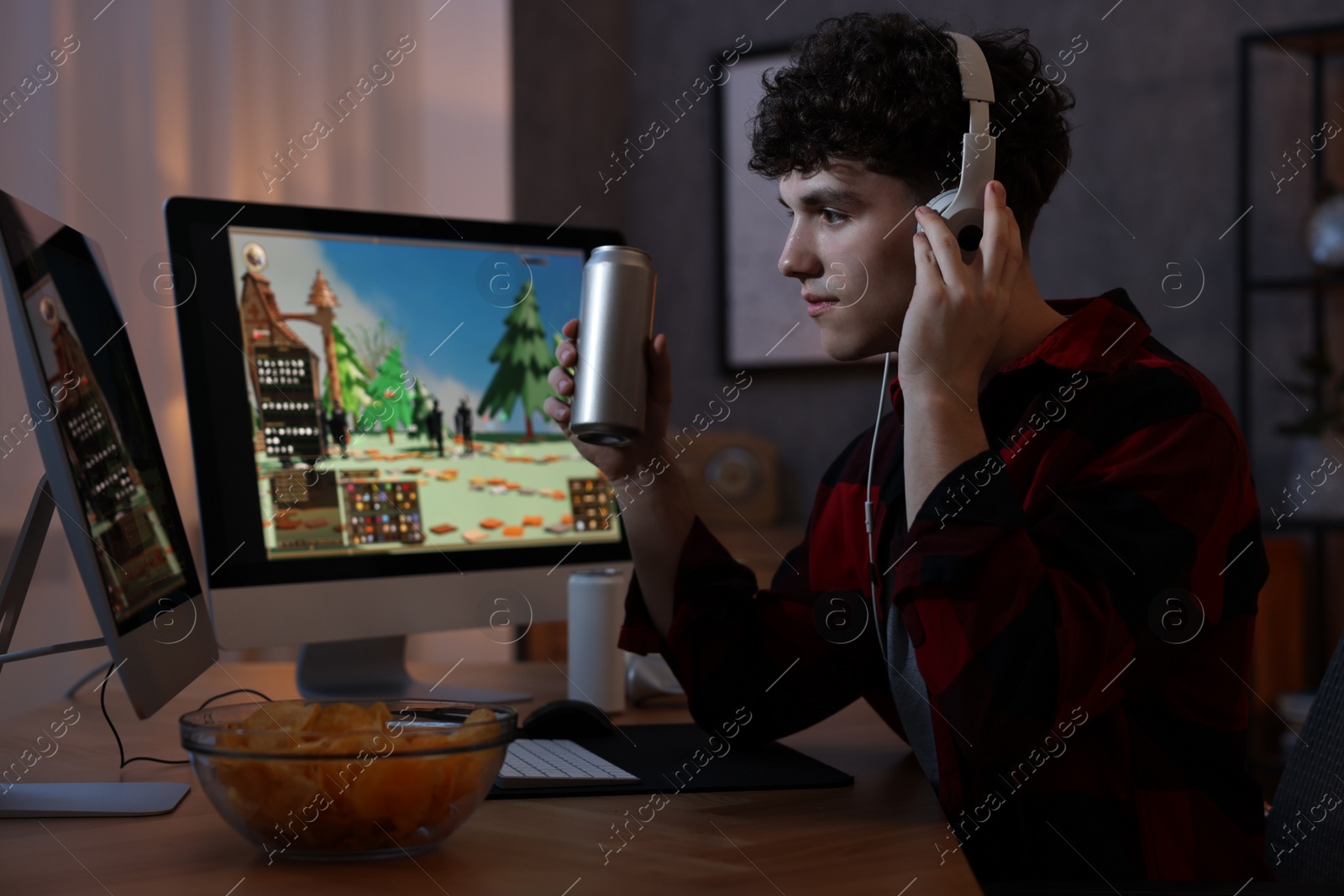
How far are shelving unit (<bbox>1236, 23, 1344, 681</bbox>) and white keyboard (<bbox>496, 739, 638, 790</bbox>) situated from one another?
216cm

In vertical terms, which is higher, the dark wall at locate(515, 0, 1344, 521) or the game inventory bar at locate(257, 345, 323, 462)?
the dark wall at locate(515, 0, 1344, 521)

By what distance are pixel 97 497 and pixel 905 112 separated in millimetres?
756

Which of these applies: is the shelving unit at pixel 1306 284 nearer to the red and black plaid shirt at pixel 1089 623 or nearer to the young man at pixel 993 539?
the young man at pixel 993 539

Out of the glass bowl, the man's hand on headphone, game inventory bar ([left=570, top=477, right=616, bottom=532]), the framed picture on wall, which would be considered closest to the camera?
the glass bowl

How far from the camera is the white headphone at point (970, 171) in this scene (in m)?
1.05

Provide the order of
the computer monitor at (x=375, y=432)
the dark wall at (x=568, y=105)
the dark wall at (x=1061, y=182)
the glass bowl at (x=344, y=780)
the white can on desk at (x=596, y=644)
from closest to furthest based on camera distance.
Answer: the glass bowl at (x=344, y=780)
the computer monitor at (x=375, y=432)
the white can on desk at (x=596, y=644)
the dark wall at (x=1061, y=182)
the dark wall at (x=568, y=105)

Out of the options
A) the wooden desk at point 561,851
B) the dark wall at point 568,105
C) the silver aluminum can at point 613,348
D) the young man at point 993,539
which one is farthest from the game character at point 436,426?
the dark wall at point 568,105

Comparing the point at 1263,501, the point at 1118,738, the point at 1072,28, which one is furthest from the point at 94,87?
the point at 1263,501

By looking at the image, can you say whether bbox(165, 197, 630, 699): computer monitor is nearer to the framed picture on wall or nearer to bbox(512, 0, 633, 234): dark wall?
bbox(512, 0, 633, 234): dark wall

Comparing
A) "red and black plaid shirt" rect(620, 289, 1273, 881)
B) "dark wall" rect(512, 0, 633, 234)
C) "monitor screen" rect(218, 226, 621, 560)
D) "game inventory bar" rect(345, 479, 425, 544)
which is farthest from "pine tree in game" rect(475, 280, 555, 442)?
"dark wall" rect(512, 0, 633, 234)

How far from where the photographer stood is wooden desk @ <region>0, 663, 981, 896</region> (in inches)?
26.2

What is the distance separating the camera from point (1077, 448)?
3.14 feet

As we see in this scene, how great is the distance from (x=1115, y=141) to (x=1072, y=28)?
294 mm

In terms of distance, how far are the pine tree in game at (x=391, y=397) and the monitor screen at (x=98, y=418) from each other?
0.86ft
